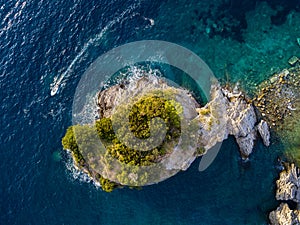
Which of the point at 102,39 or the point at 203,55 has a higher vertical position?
the point at 102,39

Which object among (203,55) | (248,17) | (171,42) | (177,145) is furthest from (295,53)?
(177,145)

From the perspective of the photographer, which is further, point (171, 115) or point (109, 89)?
point (109, 89)

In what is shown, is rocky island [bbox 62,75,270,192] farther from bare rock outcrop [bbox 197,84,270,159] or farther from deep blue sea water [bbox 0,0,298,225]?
deep blue sea water [bbox 0,0,298,225]

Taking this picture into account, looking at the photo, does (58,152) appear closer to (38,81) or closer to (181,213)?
(38,81)

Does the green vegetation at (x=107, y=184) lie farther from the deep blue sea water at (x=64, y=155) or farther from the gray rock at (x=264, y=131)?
the gray rock at (x=264, y=131)

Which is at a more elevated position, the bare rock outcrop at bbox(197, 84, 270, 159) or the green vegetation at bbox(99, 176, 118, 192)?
the bare rock outcrop at bbox(197, 84, 270, 159)

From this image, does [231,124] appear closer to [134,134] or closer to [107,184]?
[134,134]

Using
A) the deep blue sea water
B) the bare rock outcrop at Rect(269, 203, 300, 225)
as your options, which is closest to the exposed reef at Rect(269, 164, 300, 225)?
the bare rock outcrop at Rect(269, 203, 300, 225)
